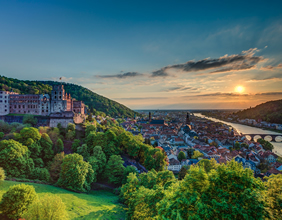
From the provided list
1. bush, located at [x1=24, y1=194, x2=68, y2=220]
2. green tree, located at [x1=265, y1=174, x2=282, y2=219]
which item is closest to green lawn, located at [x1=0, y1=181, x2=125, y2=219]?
bush, located at [x1=24, y1=194, x2=68, y2=220]

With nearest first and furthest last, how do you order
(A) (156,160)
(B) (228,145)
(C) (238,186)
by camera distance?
1. (C) (238,186)
2. (A) (156,160)
3. (B) (228,145)

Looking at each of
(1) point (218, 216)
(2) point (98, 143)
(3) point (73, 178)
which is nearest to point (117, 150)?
(2) point (98, 143)

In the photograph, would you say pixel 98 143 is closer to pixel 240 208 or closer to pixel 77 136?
pixel 77 136

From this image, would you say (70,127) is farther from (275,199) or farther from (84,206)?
(275,199)

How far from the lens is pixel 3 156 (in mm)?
21672

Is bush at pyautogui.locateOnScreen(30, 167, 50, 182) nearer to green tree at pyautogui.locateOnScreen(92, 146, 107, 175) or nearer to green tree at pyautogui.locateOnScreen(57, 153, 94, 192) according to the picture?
green tree at pyautogui.locateOnScreen(57, 153, 94, 192)

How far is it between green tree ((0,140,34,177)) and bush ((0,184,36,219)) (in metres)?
10.6

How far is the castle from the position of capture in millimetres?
39719

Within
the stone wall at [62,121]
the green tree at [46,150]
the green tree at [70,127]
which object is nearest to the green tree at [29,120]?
the stone wall at [62,121]

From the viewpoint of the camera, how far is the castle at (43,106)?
39719 mm

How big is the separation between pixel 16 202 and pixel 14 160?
1214cm

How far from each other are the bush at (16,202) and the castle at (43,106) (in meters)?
27.8

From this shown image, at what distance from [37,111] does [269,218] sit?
4922cm

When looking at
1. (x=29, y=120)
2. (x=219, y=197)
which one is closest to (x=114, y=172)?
(x=219, y=197)
